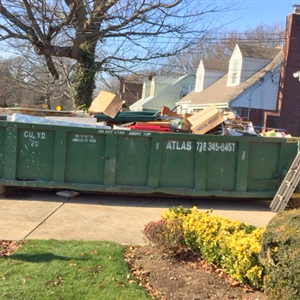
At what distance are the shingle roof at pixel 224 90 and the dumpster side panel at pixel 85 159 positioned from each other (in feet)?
53.6

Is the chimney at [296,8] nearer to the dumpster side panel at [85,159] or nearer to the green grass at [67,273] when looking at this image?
the dumpster side panel at [85,159]

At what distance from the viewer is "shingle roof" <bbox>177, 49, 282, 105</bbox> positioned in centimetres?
2280

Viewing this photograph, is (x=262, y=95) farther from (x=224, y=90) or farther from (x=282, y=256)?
(x=282, y=256)

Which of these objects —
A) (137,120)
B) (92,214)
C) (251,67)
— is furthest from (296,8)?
(92,214)

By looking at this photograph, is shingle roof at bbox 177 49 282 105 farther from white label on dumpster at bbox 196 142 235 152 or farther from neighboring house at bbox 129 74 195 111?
white label on dumpster at bbox 196 142 235 152

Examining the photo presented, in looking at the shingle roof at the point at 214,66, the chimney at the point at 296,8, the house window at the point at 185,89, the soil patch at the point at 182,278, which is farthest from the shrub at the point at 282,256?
the house window at the point at 185,89

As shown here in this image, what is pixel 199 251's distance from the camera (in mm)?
4254

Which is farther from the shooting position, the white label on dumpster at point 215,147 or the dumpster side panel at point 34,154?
the white label on dumpster at point 215,147

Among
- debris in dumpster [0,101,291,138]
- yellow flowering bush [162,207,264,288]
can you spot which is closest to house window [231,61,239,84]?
debris in dumpster [0,101,291,138]

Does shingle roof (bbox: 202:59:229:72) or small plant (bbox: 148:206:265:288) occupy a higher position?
shingle roof (bbox: 202:59:229:72)

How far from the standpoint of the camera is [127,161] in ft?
23.7

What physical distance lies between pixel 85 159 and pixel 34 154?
3.20 feet

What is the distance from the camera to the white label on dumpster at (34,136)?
23.2 ft

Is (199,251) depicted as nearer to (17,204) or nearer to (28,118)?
(17,204)
